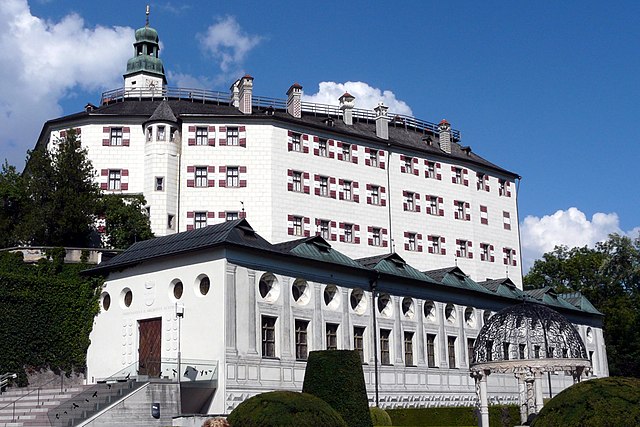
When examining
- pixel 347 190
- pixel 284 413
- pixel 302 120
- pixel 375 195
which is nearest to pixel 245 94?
pixel 302 120

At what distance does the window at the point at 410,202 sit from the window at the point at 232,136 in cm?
1402

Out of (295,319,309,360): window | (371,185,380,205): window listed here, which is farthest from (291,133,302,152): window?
(295,319,309,360): window

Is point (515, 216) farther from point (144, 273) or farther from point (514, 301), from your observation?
point (144, 273)

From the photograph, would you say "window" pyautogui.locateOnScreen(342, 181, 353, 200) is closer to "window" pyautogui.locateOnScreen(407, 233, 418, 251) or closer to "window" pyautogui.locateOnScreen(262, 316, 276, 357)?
"window" pyautogui.locateOnScreen(407, 233, 418, 251)

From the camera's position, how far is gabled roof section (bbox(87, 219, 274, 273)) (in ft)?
130

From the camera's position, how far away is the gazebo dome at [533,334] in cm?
3141

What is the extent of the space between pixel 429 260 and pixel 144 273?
29.4 metres

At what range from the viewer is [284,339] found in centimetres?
4119

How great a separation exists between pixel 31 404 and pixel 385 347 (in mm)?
19412

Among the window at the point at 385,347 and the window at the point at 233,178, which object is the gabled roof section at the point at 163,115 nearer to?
the window at the point at 233,178

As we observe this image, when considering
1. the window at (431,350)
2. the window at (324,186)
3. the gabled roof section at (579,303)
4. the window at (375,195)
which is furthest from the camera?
the window at (375,195)

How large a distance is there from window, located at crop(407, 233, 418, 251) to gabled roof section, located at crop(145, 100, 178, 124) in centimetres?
1920

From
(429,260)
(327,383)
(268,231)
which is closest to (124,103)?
(268,231)

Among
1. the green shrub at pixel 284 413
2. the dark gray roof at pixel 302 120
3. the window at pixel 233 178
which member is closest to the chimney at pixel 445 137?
the dark gray roof at pixel 302 120
